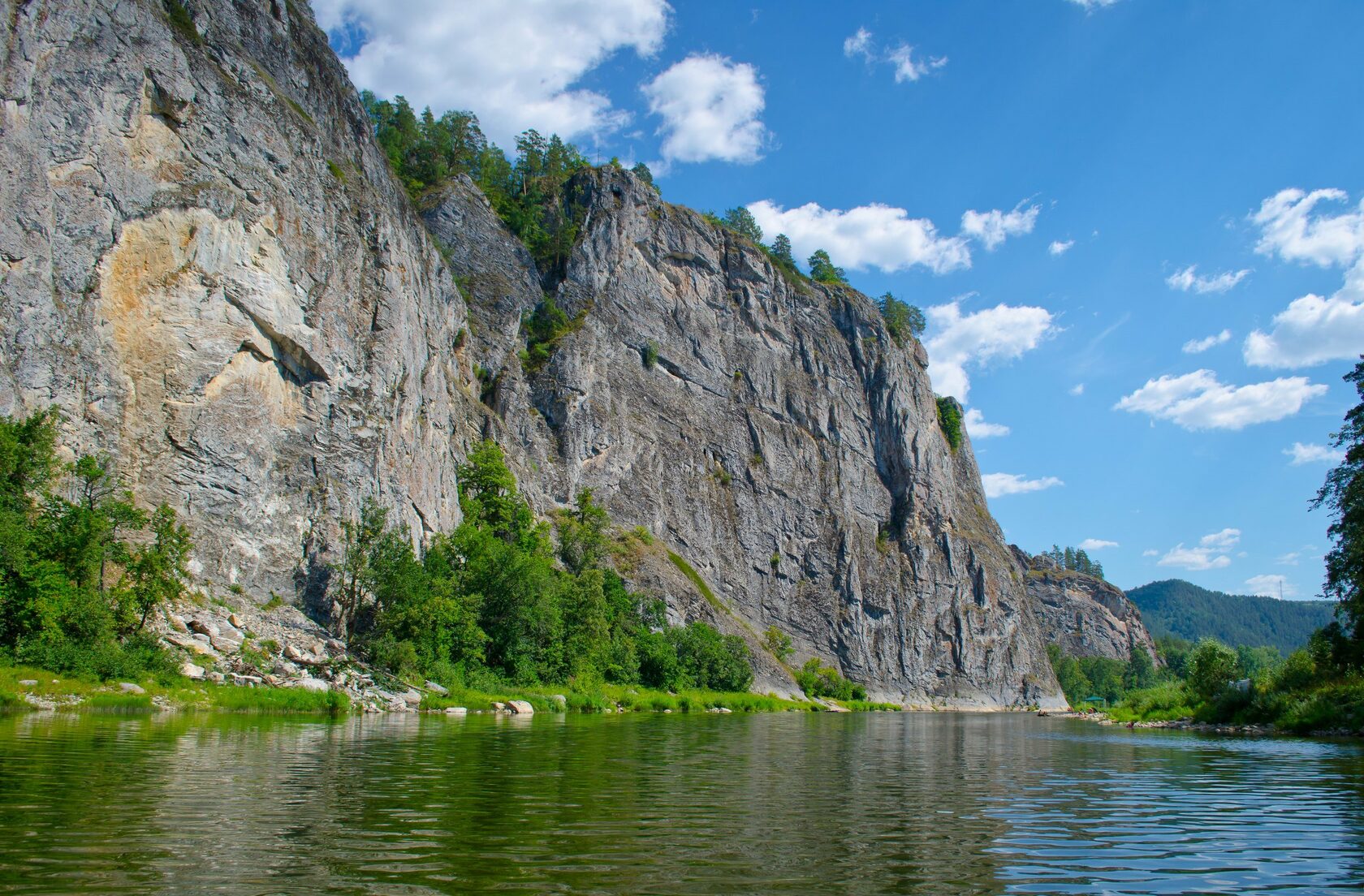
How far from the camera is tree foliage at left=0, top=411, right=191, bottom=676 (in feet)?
90.1

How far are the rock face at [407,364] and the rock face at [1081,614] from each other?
2524 inches

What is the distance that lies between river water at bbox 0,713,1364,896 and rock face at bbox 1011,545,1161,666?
602 feet

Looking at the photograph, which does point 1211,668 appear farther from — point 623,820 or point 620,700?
point 623,820

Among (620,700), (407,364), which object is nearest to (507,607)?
(620,700)

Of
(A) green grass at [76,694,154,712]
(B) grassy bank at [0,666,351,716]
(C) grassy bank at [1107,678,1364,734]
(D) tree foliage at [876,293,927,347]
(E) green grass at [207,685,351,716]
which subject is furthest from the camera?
(D) tree foliage at [876,293,927,347]

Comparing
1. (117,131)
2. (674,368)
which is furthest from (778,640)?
(117,131)

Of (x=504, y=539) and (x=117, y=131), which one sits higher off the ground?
(x=117, y=131)

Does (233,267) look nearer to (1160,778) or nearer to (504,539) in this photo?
(504,539)

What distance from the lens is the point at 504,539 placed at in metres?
68.4

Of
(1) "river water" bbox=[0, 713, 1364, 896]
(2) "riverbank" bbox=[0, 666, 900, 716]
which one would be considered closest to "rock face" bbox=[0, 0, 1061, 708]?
(2) "riverbank" bbox=[0, 666, 900, 716]

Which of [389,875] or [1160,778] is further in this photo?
[1160,778]

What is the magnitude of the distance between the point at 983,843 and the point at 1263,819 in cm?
508

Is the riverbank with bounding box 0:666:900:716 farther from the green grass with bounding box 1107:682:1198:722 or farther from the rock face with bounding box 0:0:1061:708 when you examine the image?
the green grass with bounding box 1107:682:1198:722

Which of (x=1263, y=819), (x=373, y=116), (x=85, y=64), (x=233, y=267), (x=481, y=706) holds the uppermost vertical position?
(x=373, y=116)
